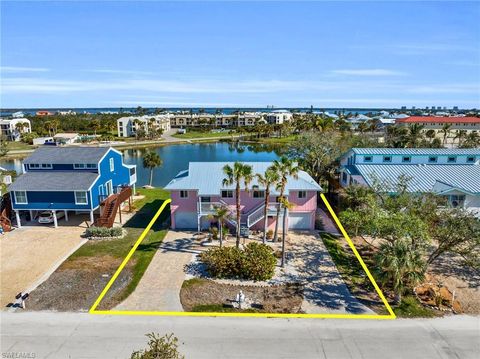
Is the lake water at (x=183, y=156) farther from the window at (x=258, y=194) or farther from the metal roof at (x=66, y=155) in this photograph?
the window at (x=258, y=194)

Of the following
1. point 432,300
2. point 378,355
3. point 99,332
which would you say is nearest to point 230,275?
point 99,332

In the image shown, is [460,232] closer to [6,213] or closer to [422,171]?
[422,171]

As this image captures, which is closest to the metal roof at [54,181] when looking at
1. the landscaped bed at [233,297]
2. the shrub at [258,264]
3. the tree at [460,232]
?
the landscaped bed at [233,297]

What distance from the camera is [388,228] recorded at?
2066 centimetres

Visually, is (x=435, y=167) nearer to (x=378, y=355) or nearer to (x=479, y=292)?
(x=479, y=292)

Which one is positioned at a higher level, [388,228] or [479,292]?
[388,228]

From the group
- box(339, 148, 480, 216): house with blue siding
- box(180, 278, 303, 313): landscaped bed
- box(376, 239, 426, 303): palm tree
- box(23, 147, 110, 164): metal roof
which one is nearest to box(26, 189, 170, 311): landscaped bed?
box(180, 278, 303, 313): landscaped bed

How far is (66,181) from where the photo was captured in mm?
32031

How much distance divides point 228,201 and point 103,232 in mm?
11109

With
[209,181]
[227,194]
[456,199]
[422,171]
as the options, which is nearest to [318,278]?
[227,194]

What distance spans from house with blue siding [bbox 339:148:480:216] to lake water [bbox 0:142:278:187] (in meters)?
30.8

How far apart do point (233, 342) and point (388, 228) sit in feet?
37.2

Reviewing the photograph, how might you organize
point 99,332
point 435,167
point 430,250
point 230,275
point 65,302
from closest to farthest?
point 99,332 → point 65,302 → point 230,275 → point 430,250 → point 435,167

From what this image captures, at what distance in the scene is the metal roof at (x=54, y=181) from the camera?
31.2 m
